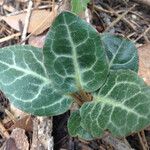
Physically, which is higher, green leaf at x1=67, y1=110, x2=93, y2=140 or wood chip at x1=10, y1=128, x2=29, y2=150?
green leaf at x1=67, y1=110, x2=93, y2=140

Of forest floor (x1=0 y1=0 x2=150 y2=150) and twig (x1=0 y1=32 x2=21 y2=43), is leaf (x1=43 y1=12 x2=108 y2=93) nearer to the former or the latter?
forest floor (x1=0 y1=0 x2=150 y2=150)

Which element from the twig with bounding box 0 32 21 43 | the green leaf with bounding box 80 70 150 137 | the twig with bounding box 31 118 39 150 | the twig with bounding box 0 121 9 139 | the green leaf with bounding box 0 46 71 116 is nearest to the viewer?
the green leaf with bounding box 80 70 150 137

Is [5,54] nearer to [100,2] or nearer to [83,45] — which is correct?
[83,45]

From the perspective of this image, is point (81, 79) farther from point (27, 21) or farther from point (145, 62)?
point (27, 21)

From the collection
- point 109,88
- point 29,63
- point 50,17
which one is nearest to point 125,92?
point 109,88

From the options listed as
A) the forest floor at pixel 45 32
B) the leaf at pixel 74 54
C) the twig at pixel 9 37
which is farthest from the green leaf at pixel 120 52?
the twig at pixel 9 37

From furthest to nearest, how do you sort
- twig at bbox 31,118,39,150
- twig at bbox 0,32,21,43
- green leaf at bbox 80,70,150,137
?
twig at bbox 0,32,21,43, twig at bbox 31,118,39,150, green leaf at bbox 80,70,150,137

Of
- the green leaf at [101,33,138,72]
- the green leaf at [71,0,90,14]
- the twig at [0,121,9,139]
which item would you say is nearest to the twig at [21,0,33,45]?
the green leaf at [71,0,90,14]

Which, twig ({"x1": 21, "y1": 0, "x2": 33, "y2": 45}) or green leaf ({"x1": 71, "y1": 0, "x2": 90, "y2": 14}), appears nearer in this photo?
green leaf ({"x1": 71, "y1": 0, "x2": 90, "y2": 14})
